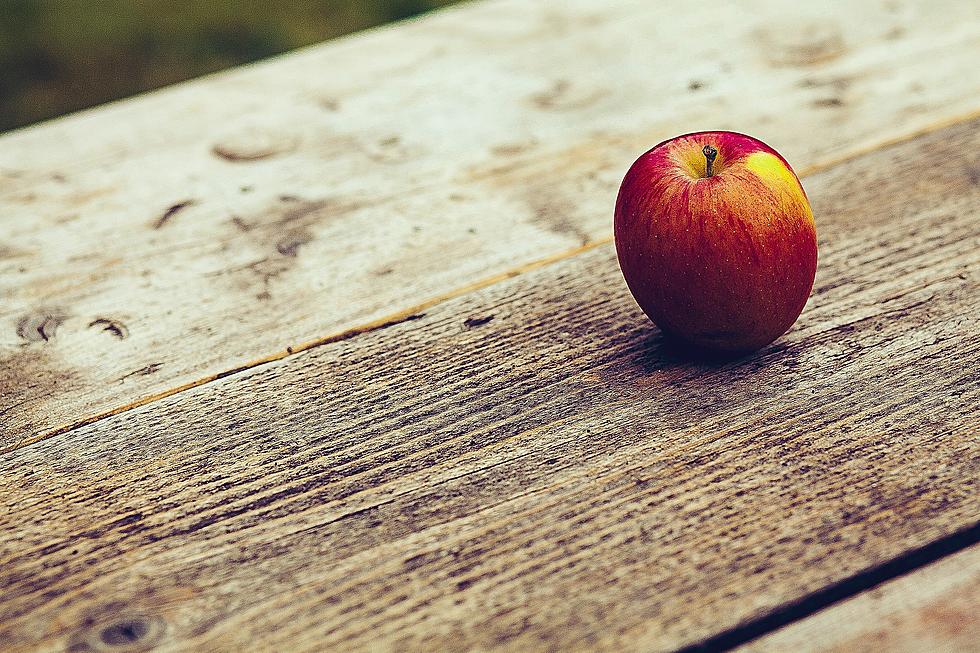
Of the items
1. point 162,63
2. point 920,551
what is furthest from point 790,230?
point 162,63

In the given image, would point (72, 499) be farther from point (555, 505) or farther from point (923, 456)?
point (923, 456)

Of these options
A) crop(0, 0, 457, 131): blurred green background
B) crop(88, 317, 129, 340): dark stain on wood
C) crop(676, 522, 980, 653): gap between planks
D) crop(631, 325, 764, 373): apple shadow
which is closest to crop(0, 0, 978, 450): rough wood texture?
crop(88, 317, 129, 340): dark stain on wood

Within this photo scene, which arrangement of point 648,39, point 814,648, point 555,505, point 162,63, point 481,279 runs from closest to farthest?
point 814,648
point 555,505
point 481,279
point 648,39
point 162,63

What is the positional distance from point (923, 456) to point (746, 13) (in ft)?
2.96

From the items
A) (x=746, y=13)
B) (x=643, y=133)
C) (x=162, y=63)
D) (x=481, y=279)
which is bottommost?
(x=162, y=63)

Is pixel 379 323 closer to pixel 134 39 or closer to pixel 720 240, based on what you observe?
pixel 720 240

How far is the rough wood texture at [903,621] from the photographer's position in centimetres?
61

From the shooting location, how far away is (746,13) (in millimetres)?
1449

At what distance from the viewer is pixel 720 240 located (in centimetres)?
78

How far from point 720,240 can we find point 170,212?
654 mm

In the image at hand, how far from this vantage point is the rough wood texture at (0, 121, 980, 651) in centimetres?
66

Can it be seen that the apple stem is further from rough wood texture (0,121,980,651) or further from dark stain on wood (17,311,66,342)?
dark stain on wood (17,311,66,342)

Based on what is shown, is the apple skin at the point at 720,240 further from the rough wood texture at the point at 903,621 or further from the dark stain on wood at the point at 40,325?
the dark stain on wood at the point at 40,325

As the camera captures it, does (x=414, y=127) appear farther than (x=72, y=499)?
Yes
